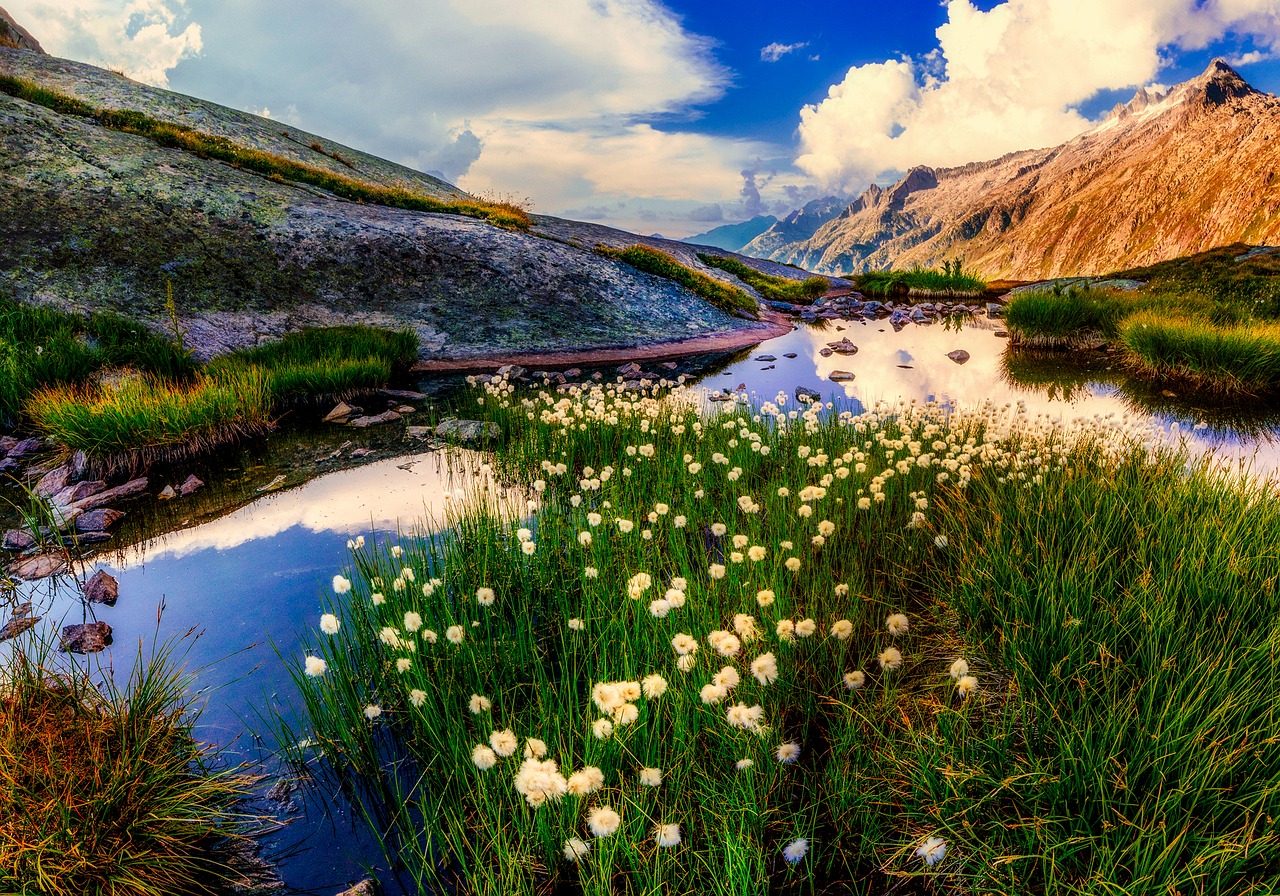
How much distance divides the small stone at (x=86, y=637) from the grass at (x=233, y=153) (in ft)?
76.5

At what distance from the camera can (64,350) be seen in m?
11.4

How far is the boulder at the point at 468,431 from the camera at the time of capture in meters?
10.1

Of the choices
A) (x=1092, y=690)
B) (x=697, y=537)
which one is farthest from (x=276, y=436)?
(x=1092, y=690)

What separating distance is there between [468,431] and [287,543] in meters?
4.05

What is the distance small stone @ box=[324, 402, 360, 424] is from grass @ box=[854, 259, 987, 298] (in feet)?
118

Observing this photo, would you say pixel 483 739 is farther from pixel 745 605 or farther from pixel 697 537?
pixel 697 537

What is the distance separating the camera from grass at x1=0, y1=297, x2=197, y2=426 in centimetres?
1049

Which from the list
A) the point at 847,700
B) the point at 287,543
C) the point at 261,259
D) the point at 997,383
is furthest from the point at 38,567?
the point at 997,383

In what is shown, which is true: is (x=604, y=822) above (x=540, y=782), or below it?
below

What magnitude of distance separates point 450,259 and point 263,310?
21.6 feet

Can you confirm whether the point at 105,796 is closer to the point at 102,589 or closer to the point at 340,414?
the point at 102,589

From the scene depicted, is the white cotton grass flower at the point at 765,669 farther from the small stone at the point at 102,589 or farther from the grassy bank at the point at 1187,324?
the grassy bank at the point at 1187,324

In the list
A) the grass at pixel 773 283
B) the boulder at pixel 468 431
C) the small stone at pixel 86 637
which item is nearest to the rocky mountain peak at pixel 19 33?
the grass at pixel 773 283

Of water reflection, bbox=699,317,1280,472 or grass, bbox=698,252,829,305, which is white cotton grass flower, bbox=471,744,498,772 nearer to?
water reflection, bbox=699,317,1280,472
